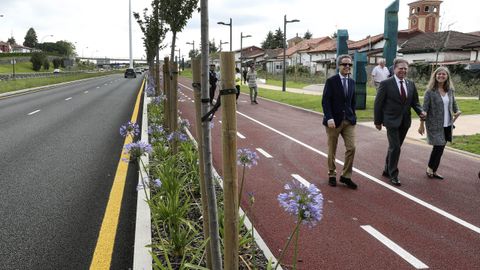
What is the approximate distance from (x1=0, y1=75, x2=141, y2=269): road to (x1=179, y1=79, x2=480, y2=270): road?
180 centimetres

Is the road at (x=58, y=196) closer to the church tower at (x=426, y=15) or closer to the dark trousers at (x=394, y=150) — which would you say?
the dark trousers at (x=394, y=150)

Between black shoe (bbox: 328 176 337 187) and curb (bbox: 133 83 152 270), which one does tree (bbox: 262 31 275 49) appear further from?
curb (bbox: 133 83 152 270)

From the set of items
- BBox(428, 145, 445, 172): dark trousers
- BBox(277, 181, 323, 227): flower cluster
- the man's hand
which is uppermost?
the man's hand

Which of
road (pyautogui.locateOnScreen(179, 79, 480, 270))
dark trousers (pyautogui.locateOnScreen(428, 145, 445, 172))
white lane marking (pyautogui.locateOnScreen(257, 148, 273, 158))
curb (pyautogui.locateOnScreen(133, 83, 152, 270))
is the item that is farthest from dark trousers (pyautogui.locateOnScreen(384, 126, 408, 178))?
curb (pyautogui.locateOnScreen(133, 83, 152, 270))

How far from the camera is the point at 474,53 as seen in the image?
42.0 m

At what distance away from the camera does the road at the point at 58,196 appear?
420cm

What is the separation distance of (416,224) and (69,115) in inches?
546

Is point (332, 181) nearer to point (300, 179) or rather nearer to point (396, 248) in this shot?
point (300, 179)

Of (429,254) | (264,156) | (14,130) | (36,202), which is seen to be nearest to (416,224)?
(429,254)

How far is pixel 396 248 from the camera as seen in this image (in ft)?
14.8

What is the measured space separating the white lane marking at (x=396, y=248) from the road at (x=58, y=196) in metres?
2.58

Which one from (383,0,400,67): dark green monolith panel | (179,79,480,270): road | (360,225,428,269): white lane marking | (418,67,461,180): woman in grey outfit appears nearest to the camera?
(360,225,428,269): white lane marking

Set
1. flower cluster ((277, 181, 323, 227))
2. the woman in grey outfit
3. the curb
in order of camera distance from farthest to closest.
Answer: the woman in grey outfit < the curb < flower cluster ((277, 181, 323, 227))

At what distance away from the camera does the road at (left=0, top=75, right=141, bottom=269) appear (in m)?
4.20
